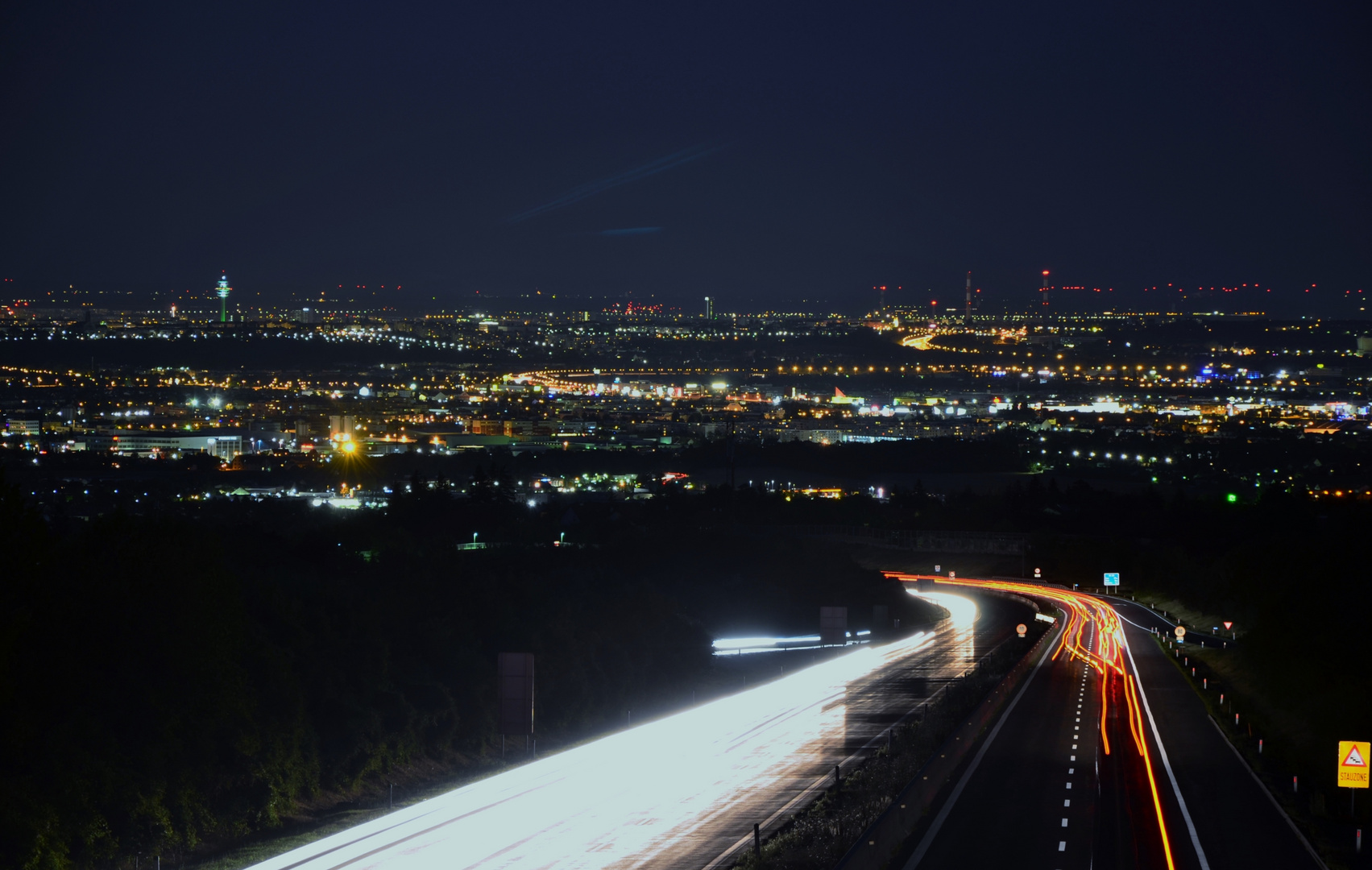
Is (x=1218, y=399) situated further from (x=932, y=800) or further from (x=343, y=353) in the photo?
(x=932, y=800)

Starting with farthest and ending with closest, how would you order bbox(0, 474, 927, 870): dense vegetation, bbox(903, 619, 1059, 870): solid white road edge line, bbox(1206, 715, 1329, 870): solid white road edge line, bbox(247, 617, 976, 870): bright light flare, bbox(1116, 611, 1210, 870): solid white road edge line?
1. bbox(0, 474, 927, 870): dense vegetation
2. bbox(1206, 715, 1329, 870): solid white road edge line
3. bbox(247, 617, 976, 870): bright light flare
4. bbox(1116, 611, 1210, 870): solid white road edge line
5. bbox(903, 619, 1059, 870): solid white road edge line

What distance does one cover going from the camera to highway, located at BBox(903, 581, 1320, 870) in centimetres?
1438

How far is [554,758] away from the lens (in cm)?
2122

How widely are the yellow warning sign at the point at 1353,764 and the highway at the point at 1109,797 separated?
0.91 meters

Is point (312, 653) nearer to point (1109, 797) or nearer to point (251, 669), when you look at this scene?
point (251, 669)

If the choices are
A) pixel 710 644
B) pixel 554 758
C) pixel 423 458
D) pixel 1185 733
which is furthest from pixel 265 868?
pixel 423 458

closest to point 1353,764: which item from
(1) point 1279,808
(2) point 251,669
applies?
(1) point 1279,808

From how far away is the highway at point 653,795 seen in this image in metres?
14.7

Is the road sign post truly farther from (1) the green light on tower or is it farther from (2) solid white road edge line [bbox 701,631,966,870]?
(1) the green light on tower

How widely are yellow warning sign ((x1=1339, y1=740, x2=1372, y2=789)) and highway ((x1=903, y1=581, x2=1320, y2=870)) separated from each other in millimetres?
906

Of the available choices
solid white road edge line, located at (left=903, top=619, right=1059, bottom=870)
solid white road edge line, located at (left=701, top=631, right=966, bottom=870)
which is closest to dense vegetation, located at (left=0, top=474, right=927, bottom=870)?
solid white road edge line, located at (left=701, top=631, right=966, bottom=870)

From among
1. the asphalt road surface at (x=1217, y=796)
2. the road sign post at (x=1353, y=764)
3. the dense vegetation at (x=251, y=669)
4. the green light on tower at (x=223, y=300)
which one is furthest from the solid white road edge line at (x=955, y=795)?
the green light on tower at (x=223, y=300)

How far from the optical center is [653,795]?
18000mm

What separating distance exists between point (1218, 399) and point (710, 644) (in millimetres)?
104083
